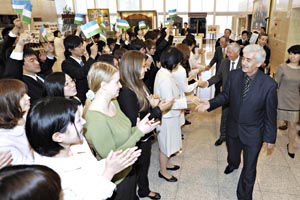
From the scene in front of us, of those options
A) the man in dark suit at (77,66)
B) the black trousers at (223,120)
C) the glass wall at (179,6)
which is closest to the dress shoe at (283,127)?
the black trousers at (223,120)

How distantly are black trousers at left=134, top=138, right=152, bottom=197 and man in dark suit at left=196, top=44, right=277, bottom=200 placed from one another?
0.81 metres

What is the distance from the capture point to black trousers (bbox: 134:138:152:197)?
223 cm

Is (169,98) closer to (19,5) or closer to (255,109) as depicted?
(255,109)

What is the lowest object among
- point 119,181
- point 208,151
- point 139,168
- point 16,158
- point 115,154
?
point 208,151

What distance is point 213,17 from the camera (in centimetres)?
1795

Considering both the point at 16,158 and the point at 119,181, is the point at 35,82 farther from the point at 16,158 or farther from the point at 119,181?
the point at 119,181

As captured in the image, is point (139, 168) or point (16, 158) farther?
point (139, 168)

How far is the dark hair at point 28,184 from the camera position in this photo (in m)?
0.67

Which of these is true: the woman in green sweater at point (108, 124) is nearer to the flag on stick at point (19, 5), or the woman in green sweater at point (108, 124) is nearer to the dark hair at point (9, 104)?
the dark hair at point (9, 104)

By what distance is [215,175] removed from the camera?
116 inches

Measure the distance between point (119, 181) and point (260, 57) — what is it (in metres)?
1.71

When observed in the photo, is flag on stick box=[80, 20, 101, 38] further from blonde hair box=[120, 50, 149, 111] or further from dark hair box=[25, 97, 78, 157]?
dark hair box=[25, 97, 78, 157]

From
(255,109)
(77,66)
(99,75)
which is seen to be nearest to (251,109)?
(255,109)

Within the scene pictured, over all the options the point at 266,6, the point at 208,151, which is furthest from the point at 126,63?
the point at 266,6
